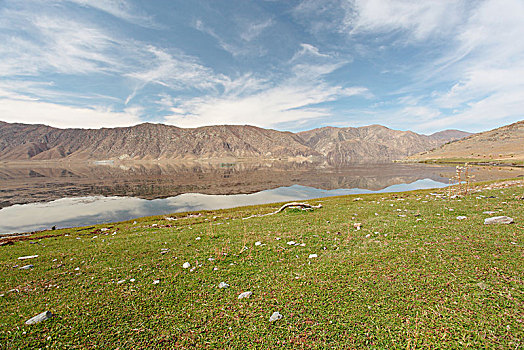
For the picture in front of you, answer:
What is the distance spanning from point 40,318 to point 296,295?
6.06m

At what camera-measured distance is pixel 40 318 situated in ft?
17.6

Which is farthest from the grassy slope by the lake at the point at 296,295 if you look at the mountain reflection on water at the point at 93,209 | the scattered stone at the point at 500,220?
the mountain reflection on water at the point at 93,209

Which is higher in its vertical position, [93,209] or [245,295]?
[245,295]

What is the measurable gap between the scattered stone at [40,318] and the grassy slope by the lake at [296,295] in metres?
0.18

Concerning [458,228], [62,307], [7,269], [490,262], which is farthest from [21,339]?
[458,228]

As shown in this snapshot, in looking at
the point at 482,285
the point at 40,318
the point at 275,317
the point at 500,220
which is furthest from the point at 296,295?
the point at 500,220

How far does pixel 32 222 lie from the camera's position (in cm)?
3206

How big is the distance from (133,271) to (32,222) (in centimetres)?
3670

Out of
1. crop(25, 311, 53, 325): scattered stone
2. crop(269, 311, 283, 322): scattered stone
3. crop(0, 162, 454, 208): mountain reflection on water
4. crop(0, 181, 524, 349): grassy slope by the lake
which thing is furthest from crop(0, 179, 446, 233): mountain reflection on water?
crop(269, 311, 283, 322): scattered stone

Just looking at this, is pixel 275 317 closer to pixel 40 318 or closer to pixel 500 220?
pixel 40 318

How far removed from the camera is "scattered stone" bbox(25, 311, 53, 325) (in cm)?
525

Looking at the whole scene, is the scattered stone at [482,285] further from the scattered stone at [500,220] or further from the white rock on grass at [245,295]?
the scattered stone at [500,220]

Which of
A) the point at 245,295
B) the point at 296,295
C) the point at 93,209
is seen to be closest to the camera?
the point at 296,295

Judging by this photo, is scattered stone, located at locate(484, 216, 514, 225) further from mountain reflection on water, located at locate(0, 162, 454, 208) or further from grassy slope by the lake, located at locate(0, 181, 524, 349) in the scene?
mountain reflection on water, located at locate(0, 162, 454, 208)
